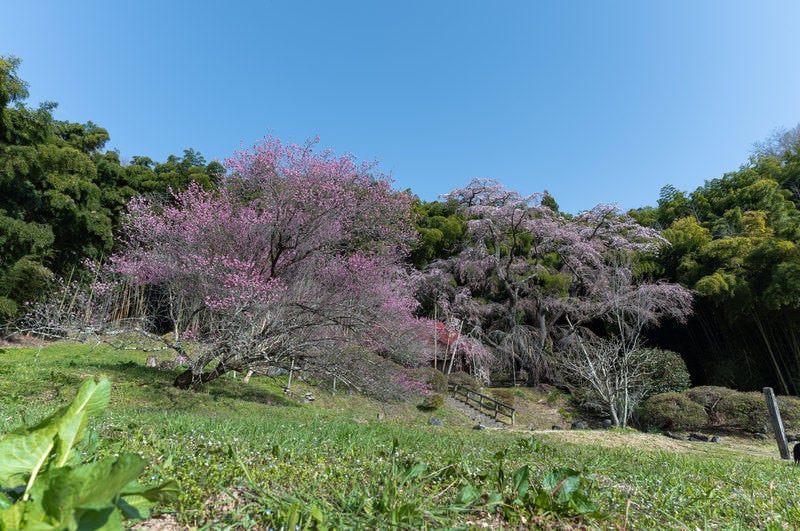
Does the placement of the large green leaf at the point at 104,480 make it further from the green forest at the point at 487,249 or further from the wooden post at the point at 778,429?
the wooden post at the point at 778,429

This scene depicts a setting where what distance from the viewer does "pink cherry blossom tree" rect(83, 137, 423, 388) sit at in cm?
838

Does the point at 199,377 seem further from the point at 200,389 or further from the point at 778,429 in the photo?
the point at 778,429

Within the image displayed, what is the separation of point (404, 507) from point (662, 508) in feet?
3.80

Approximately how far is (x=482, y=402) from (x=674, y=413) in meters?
6.38

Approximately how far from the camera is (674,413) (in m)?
12.6

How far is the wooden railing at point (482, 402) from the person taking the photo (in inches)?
571

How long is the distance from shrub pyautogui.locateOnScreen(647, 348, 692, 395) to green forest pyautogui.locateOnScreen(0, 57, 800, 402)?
92 cm

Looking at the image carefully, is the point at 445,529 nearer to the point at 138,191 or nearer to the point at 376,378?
the point at 376,378

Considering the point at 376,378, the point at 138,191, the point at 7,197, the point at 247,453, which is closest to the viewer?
the point at 247,453

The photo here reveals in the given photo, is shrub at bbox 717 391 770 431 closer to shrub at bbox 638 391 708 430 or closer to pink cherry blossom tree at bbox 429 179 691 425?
shrub at bbox 638 391 708 430

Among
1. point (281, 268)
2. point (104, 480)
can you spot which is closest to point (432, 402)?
point (281, 268)

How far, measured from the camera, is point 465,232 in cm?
2305

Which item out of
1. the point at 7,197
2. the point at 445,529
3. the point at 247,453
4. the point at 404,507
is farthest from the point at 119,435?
the point at 7,197

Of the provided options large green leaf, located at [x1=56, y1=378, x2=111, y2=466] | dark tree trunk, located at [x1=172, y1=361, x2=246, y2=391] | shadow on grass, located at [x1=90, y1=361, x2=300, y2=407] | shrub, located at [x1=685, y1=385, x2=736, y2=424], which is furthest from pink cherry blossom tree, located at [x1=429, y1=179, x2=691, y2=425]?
large green leaf, located at [x1=56, y1=378, x2=111, y2=466]
